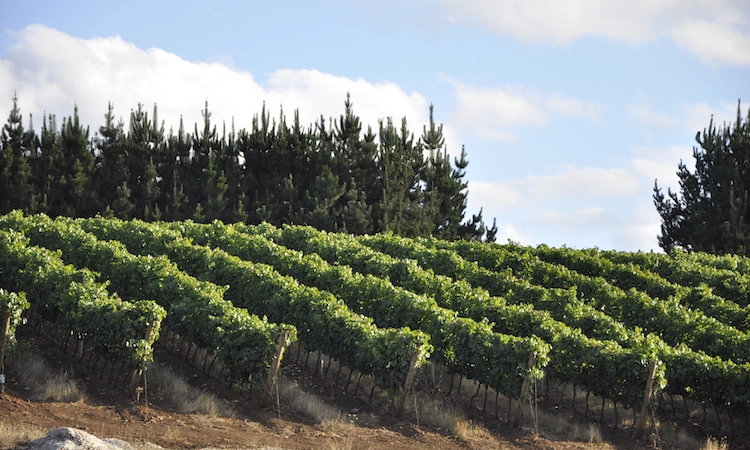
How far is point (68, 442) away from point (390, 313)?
10.6 metres

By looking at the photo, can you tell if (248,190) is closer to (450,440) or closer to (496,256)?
(496,256)

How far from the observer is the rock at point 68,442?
11203 mm

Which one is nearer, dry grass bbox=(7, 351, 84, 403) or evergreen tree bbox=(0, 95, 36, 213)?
dry grass bbox=(7, 351, 84, 403)

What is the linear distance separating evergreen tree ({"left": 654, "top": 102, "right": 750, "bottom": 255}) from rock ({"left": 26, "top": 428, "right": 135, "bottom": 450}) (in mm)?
36708

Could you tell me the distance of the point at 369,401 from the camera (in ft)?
59.5

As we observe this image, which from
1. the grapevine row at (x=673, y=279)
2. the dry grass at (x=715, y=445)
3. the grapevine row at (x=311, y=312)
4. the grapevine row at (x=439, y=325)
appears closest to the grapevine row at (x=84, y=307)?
the grapevine row at (x=311, y=312)

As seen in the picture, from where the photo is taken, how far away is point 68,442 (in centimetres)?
1126

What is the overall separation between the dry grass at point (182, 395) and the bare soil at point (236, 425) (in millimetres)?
226

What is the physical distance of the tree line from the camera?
139ft

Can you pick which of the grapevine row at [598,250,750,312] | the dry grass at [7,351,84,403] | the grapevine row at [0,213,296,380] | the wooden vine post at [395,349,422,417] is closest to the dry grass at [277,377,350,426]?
the grapevine row at [0,213,296,380]

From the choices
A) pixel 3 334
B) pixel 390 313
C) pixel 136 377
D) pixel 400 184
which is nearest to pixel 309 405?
pixel 136 377

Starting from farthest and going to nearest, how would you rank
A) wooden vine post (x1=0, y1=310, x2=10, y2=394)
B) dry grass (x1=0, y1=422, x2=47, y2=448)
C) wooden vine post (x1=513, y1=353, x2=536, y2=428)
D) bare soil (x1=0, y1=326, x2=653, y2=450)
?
wooden vine post (x1=513, y1=353, x2=536, y2=428)
wooden vine post (x1=0, y1=310, x2=10, y2=394)
bare soil (x1=0, y1=326, x2=653, y2=450)
dry grass (x1=0, y1=422, x2=47, y2=448)

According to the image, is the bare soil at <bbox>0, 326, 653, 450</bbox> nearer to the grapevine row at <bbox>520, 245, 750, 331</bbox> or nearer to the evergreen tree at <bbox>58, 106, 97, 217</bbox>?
the grapevine row at <bbox>520, 245, 750, 331</bbox>

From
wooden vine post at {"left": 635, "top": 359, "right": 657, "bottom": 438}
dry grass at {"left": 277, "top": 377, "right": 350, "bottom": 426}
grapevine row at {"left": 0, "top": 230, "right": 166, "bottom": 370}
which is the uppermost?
grapevine row at {"left": 0, "top": 230, "right": 166, "bottom": 370}
